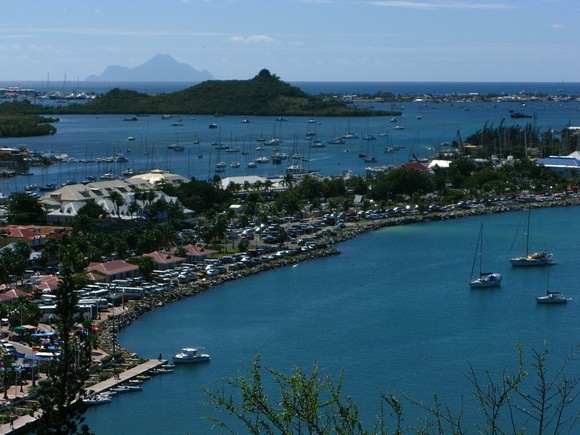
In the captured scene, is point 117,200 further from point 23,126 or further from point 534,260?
point 23,126

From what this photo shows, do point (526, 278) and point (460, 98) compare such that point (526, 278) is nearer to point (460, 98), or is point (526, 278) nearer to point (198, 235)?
point (198, 235)

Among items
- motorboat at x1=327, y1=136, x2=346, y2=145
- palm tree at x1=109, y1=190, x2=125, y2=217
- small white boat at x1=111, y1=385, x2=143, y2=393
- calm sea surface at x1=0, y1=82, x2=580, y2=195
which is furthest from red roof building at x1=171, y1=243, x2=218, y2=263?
motorboat at x1=327, y1=136, x2=346, y2=145

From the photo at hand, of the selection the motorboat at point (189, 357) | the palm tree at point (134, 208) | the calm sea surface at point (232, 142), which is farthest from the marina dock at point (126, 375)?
the calm sea surface at point (232, 142)

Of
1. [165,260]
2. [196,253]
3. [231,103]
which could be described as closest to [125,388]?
[165,260]

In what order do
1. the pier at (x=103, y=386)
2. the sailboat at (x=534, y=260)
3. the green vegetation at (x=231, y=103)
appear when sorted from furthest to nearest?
1. the green vegetation at (x=231, y=103)
2. the sailboat at (x=534, y=260)
3. the pier at (x=103, y=386)

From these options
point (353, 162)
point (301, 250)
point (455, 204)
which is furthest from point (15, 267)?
point (353, 162)

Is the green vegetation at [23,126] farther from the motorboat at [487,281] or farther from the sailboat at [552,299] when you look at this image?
the sailboat at [552,299]

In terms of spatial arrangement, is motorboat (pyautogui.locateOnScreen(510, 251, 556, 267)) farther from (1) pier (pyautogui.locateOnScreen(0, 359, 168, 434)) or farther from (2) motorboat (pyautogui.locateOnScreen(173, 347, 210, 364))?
(1) pier (pyautogui.locateOnScreen(0, 359, 168, 434))
